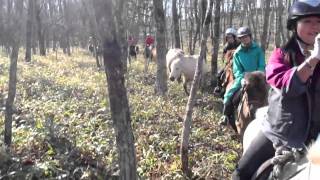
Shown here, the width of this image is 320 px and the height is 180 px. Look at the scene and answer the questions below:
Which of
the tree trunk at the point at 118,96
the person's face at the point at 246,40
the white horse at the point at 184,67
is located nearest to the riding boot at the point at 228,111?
the person's face at the point at 246,40

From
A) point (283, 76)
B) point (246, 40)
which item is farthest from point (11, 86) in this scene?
point (283, 76)

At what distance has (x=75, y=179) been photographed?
568cm

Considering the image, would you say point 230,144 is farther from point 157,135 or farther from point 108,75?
point 108,75

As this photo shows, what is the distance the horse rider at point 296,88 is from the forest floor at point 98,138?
2792 mm

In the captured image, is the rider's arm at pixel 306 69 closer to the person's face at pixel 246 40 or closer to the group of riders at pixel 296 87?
the group of riders at pixel 296 87

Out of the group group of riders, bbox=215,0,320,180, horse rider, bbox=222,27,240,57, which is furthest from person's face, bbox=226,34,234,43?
group of riders, bbox=215,0,320,180

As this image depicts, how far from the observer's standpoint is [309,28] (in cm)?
313

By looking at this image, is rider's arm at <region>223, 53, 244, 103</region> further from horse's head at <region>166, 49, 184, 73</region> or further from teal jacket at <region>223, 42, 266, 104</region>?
horse's head at <region>166, 49, 184, 73</region>

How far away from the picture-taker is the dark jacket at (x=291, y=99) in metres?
2.96

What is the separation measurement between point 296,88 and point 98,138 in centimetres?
473

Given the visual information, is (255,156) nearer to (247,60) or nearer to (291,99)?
(291,99)

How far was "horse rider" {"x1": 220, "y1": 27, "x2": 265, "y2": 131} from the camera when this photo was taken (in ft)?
25.0

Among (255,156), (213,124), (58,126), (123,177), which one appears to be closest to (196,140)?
(213,124)

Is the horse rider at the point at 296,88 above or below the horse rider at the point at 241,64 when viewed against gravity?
above
